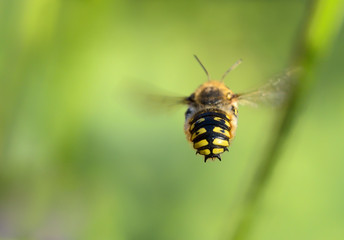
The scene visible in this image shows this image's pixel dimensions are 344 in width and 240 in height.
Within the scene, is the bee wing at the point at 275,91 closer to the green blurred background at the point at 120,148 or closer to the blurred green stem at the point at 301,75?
the blurred green stem at the point at 301,75

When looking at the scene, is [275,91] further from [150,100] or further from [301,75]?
[150,100]

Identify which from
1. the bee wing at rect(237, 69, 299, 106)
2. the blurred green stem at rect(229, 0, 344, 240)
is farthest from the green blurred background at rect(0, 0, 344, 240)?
the bee wing at rect(237, 69, 299, 106)

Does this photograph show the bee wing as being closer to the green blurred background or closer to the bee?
the bee

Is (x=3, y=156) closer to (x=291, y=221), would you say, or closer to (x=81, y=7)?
(x=81, y=7)

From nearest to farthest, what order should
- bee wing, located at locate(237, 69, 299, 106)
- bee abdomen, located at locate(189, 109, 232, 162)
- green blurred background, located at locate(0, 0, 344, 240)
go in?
bee abdomen, located at locate(189, 109, 232, 162)
bee wing, located at locate(237, 69, 299, 106)
green blurred background, located at locate(0, 0, 344, 240)

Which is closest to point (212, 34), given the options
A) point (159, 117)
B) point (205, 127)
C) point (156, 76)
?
point (156, 76)
